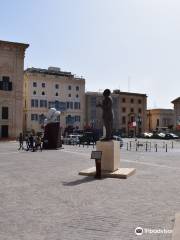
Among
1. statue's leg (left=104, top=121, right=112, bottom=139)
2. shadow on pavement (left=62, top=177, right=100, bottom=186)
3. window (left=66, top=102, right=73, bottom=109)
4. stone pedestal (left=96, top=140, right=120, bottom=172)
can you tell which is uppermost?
window (left=66, top=102, right=73, bottom=109)

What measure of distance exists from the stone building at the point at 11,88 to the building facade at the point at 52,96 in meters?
12.6

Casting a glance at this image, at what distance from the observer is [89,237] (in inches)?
242

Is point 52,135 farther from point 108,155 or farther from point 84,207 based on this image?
point 84,207

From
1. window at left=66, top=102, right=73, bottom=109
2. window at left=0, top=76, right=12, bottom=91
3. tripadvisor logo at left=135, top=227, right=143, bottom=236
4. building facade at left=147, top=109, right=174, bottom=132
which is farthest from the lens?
building facade at left=147, top=109, right=174, bottom=132

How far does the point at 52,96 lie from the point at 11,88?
17974mm

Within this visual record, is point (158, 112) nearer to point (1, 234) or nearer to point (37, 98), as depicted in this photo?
point (37, 98)

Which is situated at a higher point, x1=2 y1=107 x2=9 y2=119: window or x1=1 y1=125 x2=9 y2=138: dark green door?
x1=2 y1=107 x2=9 y2=119: window

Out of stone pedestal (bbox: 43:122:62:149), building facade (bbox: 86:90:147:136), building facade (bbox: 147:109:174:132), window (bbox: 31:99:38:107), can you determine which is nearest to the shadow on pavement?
stone pedestal (bbox: 43:122:62:149)

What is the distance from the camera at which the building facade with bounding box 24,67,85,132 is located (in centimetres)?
6838

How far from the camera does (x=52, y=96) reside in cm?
7156

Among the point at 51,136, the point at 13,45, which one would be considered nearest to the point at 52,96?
the point at 13,45

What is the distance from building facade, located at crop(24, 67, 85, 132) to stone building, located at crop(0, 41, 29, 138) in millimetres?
12557

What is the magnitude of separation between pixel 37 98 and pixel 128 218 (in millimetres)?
63161

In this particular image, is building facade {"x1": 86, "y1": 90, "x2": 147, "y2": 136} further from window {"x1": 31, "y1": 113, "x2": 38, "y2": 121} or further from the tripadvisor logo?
the tripadvisor logo
